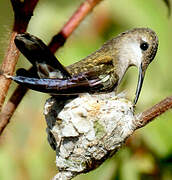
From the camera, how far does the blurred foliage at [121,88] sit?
3.65m

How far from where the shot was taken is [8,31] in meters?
2.60

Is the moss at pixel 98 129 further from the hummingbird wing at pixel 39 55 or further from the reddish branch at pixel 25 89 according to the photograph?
the reddish branch at pixel 25 89

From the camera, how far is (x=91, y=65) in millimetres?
3521

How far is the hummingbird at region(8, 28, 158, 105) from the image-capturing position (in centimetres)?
254

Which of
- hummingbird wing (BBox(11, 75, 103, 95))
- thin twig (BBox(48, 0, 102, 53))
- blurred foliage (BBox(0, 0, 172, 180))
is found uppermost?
thin twig (BBox(48, 0, 102, 53))

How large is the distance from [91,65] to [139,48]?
66 cm

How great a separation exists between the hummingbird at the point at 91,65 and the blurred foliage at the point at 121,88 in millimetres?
116

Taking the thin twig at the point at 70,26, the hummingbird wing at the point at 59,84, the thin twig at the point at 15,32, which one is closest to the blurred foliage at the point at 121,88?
the hummingbird wing at the point at 59,84

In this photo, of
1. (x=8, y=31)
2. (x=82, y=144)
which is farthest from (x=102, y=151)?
(x=8, y=31)

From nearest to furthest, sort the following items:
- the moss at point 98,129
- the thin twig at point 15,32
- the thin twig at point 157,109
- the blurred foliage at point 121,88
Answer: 1. the thin twig at point 157,109
2. the thin twig at point 15,32
3. the moss at point 98,129
4. the blurred foliage at point 121,88

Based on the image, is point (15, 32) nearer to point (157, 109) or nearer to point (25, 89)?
point (25, 89)

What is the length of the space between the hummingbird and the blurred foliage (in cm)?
12

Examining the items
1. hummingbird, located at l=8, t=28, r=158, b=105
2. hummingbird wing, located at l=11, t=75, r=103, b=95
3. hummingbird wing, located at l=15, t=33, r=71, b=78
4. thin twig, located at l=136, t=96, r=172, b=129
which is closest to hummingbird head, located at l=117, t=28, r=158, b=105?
hummingbird, located at l=8, t=28, r=158, b=105

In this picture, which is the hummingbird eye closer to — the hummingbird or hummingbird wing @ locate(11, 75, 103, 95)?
the hummingbird
